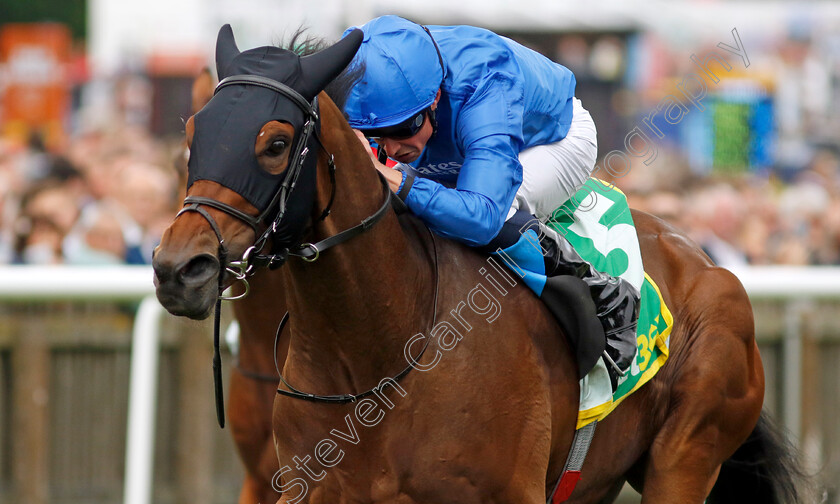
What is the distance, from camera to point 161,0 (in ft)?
49.0

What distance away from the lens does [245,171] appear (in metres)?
2.45

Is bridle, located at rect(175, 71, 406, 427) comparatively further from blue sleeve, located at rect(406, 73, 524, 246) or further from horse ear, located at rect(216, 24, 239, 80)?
blue sleeve, located at rect(406, 73, 524, 246)

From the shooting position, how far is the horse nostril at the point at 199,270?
2334mm

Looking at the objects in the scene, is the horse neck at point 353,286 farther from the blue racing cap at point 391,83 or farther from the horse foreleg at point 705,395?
the horse foreleg at point 705,395

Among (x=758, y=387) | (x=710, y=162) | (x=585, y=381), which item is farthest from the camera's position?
(x=710, y=162)

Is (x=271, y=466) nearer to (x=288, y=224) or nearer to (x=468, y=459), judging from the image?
(x=468, y=459)

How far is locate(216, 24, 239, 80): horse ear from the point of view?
2674mm

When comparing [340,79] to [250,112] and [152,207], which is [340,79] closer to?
[250,112]

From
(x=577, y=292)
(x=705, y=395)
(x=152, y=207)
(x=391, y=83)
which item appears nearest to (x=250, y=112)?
(x=391, y=83)

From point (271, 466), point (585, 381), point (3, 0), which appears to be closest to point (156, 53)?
point (271, 466)

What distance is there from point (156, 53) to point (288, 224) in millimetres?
12956

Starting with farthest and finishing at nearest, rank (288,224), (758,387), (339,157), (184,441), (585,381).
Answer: (184,441) < (758,387) < (585,381) < (339,157) < (288,224)

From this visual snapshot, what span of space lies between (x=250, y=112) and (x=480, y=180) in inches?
30.0

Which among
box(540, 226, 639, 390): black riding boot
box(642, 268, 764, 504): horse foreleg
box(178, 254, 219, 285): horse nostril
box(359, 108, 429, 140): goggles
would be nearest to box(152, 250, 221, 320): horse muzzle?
box(178, 254, 219, 285): horse nostril
